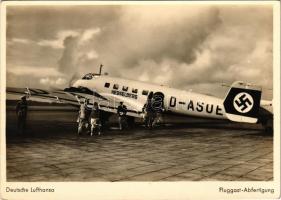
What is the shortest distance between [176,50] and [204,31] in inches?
39.6

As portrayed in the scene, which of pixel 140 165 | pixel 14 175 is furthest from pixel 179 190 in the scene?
pixel 14 175

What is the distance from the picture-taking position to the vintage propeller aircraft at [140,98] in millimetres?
11062

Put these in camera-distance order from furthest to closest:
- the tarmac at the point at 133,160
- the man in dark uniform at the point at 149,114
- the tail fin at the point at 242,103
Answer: the man in dark uniform at the point at 149,114 → the tail fin at the point at 242,103 → the tarmac at the point at 133,160

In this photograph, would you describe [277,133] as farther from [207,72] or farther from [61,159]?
[61,159]

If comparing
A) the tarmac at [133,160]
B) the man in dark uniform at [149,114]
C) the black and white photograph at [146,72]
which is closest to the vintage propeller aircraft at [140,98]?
the man in dark uniform at [149,114]

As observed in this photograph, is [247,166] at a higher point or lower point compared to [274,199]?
higher

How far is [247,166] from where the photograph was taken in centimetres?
725

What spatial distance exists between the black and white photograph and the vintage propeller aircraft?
448 millimetres

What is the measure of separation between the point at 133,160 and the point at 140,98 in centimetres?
742

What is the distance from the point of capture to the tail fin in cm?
1012

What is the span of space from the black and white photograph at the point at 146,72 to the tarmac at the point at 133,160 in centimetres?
2

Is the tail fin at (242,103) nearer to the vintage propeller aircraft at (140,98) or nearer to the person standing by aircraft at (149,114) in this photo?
the vintage propeller aircraft at (140,98)

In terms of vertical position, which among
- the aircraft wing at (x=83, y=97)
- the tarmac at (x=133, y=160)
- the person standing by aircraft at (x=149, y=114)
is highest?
the aircraft wing at (x=83, y=97)

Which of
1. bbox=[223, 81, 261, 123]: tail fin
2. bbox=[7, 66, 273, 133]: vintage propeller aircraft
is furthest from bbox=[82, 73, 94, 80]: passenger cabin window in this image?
bbox=[223, 81, 261, 123]: tail fin
